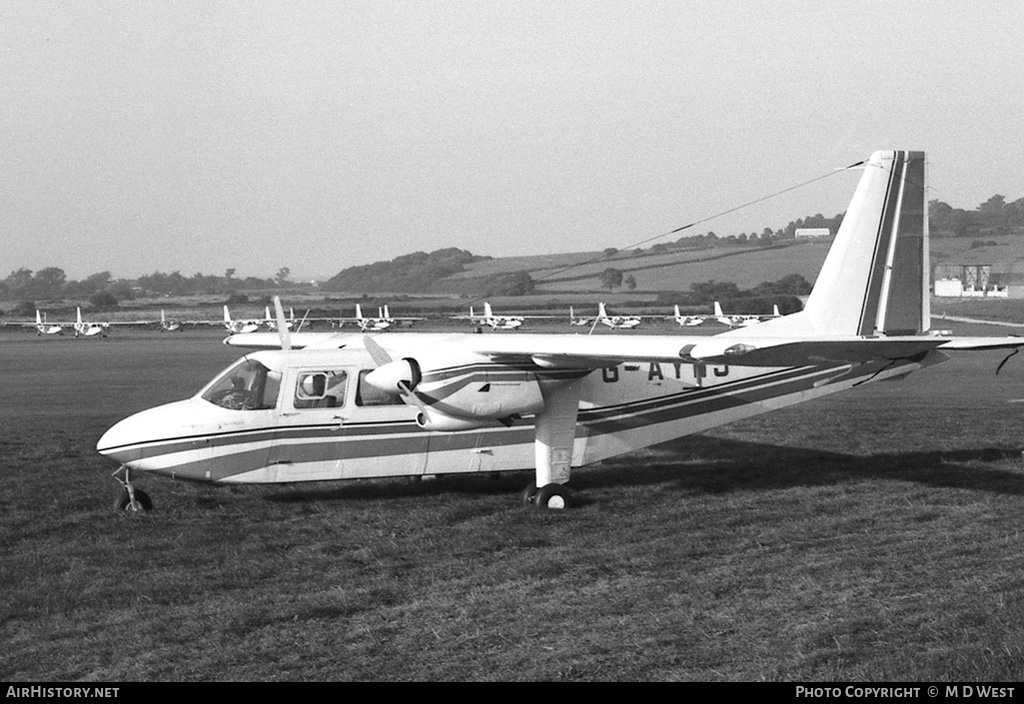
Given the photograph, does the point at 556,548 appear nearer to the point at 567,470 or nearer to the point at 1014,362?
the point at 567,470

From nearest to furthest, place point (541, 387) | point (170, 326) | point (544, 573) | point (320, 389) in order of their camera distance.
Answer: point (544, 573), point (541, 387), point (320, 389), point (170, 326)

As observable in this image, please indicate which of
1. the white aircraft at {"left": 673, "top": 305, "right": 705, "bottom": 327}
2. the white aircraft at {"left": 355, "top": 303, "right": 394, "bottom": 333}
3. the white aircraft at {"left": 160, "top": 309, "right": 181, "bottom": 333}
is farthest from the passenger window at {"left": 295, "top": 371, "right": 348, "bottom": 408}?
the white aircraft at {"left": 160, "top": 309, "right": 181, "bottom": 333}

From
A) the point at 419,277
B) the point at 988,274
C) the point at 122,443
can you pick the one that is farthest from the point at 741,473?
the point at 988,274

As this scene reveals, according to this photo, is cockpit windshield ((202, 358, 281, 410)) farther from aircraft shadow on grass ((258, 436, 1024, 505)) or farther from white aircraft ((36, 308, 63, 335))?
white aircraft ((36, 308, 63, 335))

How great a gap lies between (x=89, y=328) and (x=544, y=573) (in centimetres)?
6724

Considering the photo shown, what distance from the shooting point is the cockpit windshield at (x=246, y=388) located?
13.4 meters

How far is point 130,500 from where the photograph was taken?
1310 centimetres

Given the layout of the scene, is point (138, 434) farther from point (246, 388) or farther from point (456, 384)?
point (456, 384)

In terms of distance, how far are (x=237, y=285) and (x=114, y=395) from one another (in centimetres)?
2551

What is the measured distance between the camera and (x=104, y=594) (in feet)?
31.6

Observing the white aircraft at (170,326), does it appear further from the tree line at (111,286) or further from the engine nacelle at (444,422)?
the engine nacelle at (444,422)

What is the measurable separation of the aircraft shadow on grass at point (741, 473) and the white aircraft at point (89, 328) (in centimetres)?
5857

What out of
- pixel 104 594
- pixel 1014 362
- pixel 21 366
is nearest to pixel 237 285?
pixel 21 366

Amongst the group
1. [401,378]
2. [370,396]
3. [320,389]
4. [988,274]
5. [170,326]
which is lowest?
[170,326]
